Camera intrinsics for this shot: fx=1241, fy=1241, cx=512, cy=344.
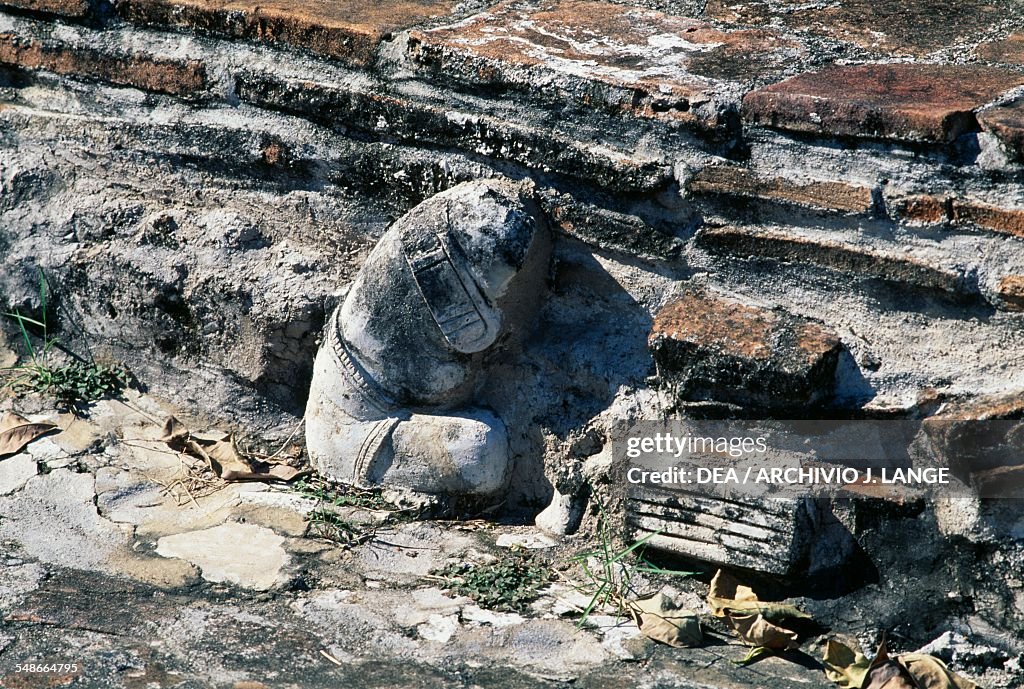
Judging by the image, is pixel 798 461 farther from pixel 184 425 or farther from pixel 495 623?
pixel 184 425

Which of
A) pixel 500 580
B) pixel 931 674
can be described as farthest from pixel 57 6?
pixel 931 674

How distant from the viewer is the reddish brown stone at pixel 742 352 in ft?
6.65

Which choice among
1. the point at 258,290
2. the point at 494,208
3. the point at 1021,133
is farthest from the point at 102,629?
the point at 1021,133

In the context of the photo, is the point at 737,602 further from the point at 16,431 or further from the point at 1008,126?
the point at 16,431

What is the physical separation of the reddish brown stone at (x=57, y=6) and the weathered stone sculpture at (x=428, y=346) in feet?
3.02

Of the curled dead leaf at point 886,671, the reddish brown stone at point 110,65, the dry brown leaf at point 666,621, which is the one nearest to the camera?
the curled dead leaf at point 886,671

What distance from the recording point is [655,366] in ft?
7.29

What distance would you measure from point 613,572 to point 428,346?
53 centimetres

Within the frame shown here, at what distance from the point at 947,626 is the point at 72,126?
2080 millimetres

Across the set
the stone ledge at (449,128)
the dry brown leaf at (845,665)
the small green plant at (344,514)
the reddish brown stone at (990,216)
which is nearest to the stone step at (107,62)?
the stone ledge at (449,128)

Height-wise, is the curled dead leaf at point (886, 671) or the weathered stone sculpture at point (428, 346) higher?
the weathered stone sculpture at point (428, 346)

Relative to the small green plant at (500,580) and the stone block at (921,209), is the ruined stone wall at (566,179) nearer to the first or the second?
the stone block at (921,209)

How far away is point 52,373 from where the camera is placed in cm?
275

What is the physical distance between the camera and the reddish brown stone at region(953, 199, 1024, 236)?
6.29 ft
